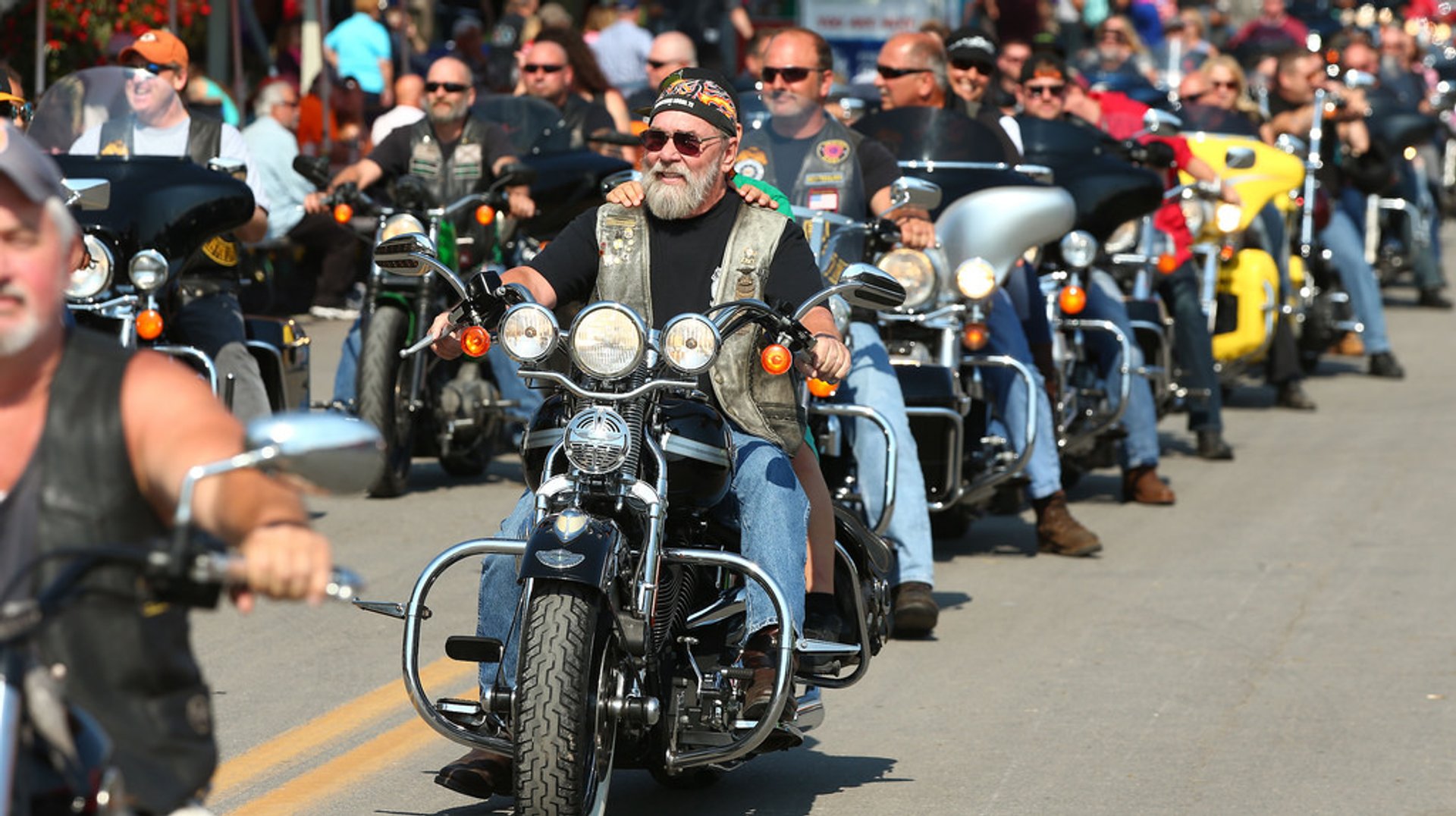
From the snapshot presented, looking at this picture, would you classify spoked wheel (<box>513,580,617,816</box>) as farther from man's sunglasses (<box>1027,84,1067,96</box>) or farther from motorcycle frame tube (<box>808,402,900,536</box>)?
man's sunglasses (<box>1027,84,1067,96</box>)

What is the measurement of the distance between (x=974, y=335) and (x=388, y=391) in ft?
8.28

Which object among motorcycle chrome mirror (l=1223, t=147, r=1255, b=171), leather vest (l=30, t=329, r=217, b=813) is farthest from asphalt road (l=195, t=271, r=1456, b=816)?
leather vest (l=30, t=329, r=217, b=813)

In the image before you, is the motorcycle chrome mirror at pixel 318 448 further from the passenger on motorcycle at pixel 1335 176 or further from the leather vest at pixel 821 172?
the passenger on motorcycle at pixel 1335 176

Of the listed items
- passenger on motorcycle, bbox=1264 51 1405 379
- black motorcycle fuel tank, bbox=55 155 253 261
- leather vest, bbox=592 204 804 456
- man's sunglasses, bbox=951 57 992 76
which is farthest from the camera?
passenger on motorcycle, bbox=1264 51 1405 379

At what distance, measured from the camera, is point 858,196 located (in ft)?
28.3

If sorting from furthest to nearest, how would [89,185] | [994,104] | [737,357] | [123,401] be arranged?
[994,104], [89,185], [737,357], [123,401]

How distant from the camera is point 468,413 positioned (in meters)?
10.8

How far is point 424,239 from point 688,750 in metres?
1.30

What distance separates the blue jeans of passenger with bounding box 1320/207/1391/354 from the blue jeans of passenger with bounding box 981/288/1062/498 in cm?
687

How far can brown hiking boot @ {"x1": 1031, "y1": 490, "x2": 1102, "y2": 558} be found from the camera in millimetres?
9742

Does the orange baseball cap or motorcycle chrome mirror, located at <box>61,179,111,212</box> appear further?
the orange baseball cap

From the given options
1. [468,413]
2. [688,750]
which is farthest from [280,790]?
[468,413]

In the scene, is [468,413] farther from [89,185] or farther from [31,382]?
[31,382]

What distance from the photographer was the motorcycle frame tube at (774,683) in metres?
5.32
